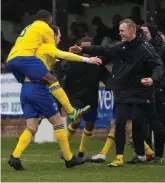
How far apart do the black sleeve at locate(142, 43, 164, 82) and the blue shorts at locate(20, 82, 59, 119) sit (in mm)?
1432

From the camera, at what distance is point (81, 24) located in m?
19.0

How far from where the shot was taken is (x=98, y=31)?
18.5 m

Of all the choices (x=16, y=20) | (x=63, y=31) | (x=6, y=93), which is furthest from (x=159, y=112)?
(x=16, y=20)

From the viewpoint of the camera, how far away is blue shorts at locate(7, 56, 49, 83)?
10.4 metres

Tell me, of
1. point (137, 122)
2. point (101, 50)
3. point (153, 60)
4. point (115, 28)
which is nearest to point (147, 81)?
point (153, 60)

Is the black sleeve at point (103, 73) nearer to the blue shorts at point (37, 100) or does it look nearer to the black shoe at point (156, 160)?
the black shoe at point (156, 160)

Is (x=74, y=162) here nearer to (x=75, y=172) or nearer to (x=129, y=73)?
(x=75, y=172)

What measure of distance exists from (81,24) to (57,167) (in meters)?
8.51

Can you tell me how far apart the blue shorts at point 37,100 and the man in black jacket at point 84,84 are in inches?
76.5

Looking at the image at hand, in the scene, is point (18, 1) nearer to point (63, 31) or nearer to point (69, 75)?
point (63, 31)

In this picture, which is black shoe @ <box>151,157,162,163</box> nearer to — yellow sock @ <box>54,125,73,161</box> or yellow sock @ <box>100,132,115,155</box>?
yellow sock @ <box>100,132,115,155</box>

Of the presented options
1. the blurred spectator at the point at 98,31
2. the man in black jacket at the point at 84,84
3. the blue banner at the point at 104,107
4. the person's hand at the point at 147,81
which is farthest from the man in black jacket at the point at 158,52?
the blurred spectator at the point at 98,31

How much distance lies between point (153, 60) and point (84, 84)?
7.12 ft

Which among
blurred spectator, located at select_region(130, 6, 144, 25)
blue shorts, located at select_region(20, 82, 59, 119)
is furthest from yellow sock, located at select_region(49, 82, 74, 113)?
blurred spectator, located at select_region(130, 6, 144, 25)
